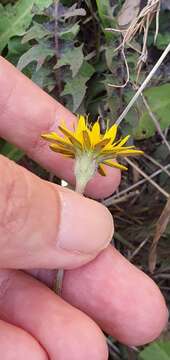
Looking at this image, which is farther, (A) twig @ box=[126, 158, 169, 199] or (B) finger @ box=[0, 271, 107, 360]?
(A) twig @ box=[126, 158, 169, 199]

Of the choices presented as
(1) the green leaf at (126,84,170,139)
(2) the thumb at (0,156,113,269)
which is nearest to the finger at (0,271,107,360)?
(2) the thumb at (0,156,113,269)

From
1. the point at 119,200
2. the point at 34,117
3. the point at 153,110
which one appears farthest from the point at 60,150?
the point at 119,200

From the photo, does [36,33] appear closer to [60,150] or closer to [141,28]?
[141,28]

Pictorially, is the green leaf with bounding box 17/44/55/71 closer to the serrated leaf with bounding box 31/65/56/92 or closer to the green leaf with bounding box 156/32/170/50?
the serrated leaf with bounding box 31/65/56/92

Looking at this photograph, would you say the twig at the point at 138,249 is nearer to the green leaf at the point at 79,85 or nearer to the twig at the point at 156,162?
the twig at the point at 156,162

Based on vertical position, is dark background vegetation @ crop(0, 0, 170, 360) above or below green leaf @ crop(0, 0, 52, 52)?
below

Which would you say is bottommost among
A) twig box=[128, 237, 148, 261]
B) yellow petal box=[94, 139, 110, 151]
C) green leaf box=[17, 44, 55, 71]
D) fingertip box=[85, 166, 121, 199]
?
twig box=[128, 237, 148, 261]

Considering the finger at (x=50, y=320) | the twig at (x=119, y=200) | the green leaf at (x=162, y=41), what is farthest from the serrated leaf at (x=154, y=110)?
the finger at (x=50, y=320)

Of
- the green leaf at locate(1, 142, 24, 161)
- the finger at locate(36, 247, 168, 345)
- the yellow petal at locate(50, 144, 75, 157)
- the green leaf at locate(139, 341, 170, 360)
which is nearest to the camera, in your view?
the yellow petal at locate(50, 144, 75, 157)
